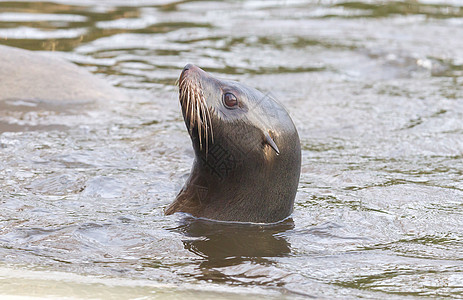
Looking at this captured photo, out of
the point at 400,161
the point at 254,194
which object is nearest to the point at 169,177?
the point at 254,194

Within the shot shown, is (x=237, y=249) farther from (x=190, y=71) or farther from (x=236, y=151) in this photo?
(x=190, y=71)

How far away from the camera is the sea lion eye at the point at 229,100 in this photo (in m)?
4.39

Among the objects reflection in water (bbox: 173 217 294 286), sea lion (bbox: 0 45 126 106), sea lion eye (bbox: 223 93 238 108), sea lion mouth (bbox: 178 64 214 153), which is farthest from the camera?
sea lion (bbox: 0 45 126 106)

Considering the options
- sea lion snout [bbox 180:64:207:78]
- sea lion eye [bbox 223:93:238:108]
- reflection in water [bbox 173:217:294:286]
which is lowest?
reflection in water [bbox 173:217:294:286]

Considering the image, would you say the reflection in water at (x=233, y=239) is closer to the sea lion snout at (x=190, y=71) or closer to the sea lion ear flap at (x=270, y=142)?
the sea lion ear flap at (x=270, y=142)

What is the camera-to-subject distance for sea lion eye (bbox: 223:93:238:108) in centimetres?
439

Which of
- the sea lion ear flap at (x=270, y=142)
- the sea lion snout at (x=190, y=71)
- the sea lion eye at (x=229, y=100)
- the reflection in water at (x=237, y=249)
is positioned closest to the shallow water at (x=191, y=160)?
the reflection in water at (x=237, y=249)

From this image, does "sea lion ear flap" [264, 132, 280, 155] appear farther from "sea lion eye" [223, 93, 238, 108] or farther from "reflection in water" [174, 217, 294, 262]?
"reflection in water" [174, 217, 294, 262]

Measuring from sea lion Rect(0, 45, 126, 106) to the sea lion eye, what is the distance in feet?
10.3

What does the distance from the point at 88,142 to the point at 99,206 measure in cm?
156

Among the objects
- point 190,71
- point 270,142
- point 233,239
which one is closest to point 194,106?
point 190,71

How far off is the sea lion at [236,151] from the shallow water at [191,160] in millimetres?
131

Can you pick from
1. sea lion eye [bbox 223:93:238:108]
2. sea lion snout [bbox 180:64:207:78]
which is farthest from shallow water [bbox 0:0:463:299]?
sea lion snout [bbox 180:64:207:78]

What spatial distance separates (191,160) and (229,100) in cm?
163
